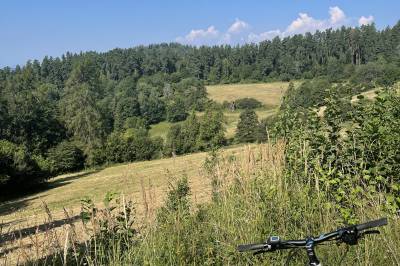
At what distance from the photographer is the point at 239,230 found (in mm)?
3854

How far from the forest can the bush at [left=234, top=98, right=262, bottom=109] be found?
60 centimetres

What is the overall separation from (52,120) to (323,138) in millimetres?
69680

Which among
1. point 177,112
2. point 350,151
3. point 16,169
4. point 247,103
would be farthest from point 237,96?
point 350,151

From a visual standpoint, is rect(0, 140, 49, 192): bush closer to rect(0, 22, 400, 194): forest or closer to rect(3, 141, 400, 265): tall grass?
rect(0, 22, 400, 194): forest

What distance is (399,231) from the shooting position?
3.51 metres

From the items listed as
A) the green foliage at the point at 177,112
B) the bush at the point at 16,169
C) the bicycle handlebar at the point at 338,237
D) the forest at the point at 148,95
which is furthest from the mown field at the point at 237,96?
the bicycle handlebar at the point at 338,237

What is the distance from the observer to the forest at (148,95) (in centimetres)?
4303

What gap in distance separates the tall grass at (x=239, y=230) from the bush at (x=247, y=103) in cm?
9082

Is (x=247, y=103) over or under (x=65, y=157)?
over

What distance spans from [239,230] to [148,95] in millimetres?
110595

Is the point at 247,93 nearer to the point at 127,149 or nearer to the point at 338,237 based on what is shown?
the point at 127,149

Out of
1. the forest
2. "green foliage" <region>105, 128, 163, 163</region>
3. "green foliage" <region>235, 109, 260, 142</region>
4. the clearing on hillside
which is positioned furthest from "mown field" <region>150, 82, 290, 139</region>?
"green foliage" <region>105, 128, 163, 163</region>

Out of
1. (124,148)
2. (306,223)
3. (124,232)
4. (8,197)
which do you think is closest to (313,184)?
(306,223)

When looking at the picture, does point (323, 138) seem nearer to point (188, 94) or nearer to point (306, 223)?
point (306, 223)
